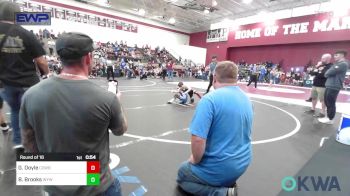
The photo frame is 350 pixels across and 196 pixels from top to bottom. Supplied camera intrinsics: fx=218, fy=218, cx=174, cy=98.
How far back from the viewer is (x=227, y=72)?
76.4 inches

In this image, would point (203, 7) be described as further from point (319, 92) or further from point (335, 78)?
point (335, 78)

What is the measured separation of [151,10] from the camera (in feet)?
76.3

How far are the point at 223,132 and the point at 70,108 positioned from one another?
1246 mm

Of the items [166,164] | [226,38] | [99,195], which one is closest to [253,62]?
[226,38]

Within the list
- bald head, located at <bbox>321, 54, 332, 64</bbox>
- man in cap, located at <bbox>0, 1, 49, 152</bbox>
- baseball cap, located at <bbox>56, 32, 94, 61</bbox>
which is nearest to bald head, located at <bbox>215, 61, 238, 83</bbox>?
baseball cap, located at <bbox>56, 32, 94, 61</bbox>

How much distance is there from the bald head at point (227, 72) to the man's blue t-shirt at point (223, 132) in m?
0.09

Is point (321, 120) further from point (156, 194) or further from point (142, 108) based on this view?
point (156, 194)

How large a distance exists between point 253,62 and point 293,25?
5.52 m

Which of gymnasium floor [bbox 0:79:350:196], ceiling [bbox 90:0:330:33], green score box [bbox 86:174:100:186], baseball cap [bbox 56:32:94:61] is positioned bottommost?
gymnasium floor [bbox 0:79:350:196]

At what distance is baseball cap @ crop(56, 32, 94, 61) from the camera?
1112 mm

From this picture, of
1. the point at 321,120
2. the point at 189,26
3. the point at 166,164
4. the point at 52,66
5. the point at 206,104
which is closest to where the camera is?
the point at 206,104

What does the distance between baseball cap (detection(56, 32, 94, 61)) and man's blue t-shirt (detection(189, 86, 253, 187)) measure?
3.48 ft
